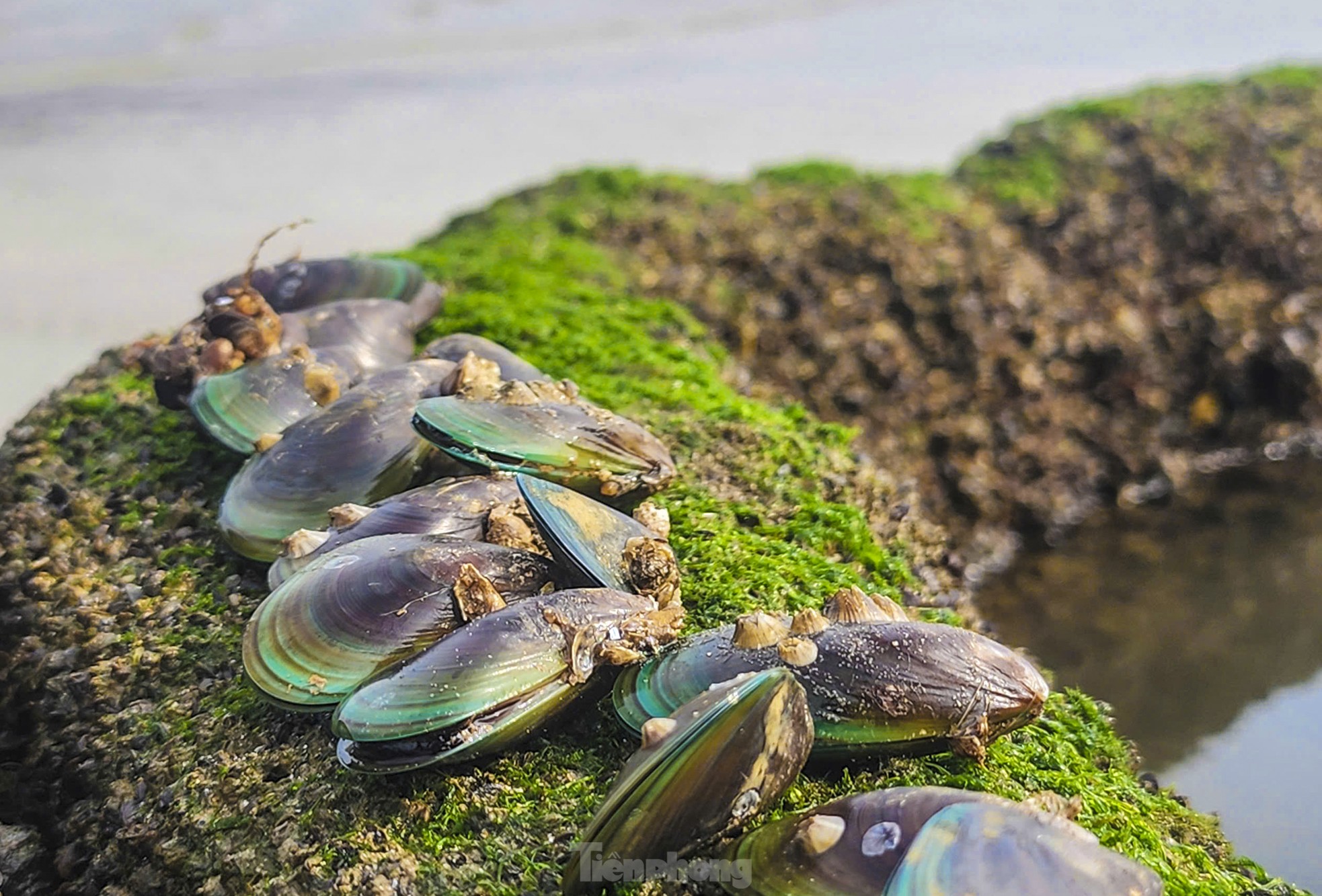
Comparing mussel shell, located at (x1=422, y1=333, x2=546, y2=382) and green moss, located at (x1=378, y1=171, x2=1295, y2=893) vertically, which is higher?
mussel shell, located at (x1=422, y1=333, x2=546, y2=382)

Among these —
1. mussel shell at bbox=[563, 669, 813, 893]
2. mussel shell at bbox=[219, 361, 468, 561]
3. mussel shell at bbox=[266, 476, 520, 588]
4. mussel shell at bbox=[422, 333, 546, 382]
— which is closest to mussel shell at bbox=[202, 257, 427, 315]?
mussel shell at bbox=[422, 333, 546, 382]

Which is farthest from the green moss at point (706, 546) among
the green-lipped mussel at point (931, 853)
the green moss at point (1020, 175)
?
the green moss at point (1020, 175)

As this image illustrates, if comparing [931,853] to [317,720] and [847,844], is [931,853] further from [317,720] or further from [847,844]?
[317,720]

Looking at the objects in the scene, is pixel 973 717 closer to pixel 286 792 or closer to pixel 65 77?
pixel 286 792

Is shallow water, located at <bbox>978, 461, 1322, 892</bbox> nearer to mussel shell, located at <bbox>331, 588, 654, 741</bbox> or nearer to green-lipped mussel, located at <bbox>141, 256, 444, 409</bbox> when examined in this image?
mussel shell, located at <bbox>331, 588, 654, 741</bbox>

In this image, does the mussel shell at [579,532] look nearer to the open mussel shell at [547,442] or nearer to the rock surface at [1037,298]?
the open mussel shell at [547,442]

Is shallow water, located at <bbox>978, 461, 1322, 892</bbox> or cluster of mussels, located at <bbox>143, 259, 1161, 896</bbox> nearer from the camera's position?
cluster of mussels, located at <bbox>143, 259, 1161, 896</bbox>
